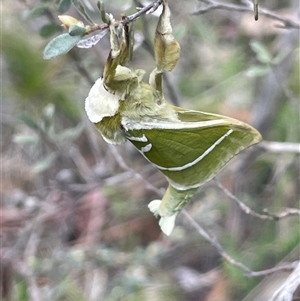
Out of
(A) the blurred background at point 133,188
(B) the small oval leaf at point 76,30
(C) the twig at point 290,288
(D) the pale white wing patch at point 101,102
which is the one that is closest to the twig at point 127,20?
(B) the small oval leaf at point 76,30

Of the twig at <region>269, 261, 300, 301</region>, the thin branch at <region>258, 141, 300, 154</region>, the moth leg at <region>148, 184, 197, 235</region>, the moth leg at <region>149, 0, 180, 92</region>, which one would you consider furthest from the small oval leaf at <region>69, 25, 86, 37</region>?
the thin branch at <region>258, 141, 300, 154</region>

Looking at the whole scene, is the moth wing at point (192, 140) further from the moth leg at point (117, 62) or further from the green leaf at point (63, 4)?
the green leaf at point (63, 4)

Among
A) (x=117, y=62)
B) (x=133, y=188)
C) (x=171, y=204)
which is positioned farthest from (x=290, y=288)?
(x=133, y=188)

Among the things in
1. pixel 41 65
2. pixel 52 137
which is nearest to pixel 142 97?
pixel 52 137

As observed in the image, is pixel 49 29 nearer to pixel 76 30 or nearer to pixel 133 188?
pixel 76 30

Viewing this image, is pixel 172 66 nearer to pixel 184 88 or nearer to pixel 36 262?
pixel 36 262
